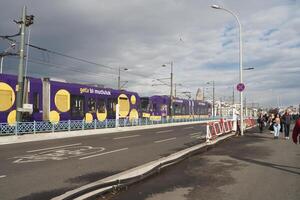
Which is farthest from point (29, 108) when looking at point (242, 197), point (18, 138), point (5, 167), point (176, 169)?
point (242, 197)

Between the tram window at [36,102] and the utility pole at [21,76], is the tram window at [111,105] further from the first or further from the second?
the utility pole at [21,76]

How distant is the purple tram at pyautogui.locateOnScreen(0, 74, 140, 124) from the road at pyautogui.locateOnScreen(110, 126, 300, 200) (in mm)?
14295

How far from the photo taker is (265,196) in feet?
26.2

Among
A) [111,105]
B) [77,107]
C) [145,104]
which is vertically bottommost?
[77,107]

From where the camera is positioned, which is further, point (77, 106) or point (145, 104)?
point (145, 104)

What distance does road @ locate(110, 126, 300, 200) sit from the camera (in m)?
8.16

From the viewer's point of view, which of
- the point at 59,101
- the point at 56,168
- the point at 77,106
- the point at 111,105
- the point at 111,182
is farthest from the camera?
the point at 111,105

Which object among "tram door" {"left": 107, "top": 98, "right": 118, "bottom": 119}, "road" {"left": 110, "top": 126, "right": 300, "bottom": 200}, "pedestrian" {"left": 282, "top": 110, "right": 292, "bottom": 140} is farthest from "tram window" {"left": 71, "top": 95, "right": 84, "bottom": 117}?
"road" {"left": 110, "top": 126, "right": 300, "bottom": 200}

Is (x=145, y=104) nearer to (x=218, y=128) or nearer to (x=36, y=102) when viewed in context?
(x=36, y=102)

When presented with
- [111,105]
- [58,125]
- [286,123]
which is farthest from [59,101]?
[286,123]

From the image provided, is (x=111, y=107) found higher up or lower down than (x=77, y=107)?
higher up

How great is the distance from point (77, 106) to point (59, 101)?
8.94ft

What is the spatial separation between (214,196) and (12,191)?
14.7 feet

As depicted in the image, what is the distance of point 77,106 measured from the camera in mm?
31688
